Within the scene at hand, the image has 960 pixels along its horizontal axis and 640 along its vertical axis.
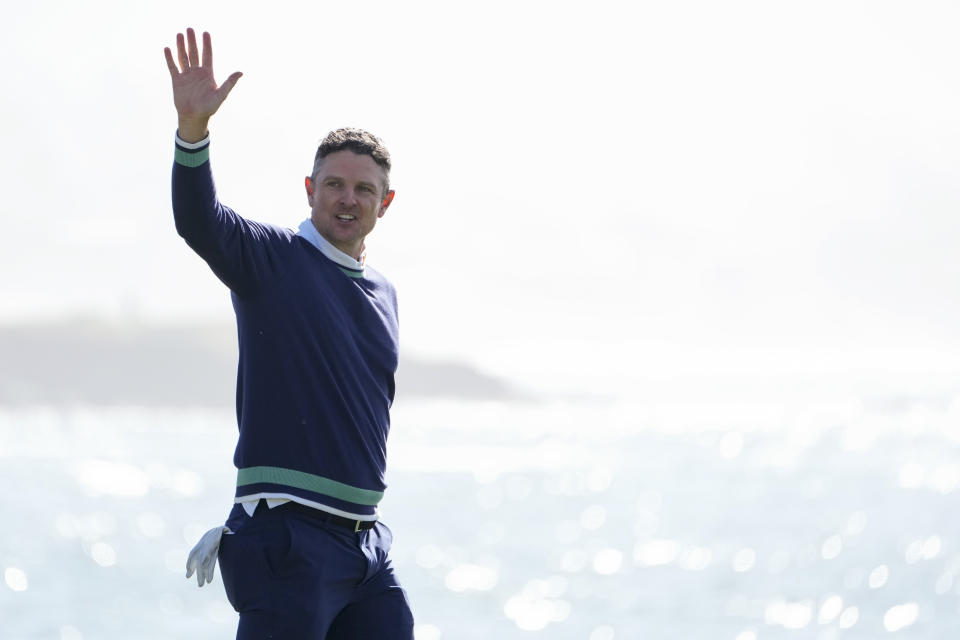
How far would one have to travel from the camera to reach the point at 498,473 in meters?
65.8

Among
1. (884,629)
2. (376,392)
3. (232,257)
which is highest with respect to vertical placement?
(232,257)

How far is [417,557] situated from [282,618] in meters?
27.3

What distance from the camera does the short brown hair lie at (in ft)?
12.0

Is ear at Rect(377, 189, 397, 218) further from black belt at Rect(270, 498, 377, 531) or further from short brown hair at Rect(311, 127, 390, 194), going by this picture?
black belt at Rect(270, 498, 377, 531)

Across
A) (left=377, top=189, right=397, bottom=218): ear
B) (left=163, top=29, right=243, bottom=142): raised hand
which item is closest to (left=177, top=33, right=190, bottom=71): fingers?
(left=163, top=29, right=243, bottom=142): raised hand

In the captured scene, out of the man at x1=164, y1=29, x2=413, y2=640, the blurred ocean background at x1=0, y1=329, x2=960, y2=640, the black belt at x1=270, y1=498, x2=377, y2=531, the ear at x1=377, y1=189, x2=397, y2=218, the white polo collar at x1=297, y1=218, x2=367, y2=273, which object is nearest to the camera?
the man at x1=164, y1=29, x2=413, y2=640

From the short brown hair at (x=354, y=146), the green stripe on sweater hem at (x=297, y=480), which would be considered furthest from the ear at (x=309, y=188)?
the green stripe on sweater hem at (x=297, y=480)

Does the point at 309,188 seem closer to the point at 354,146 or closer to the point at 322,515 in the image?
the point at 354,146

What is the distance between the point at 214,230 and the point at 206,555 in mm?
819

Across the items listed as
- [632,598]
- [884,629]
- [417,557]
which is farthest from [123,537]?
[884,629]

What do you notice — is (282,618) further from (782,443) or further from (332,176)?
(782,443)

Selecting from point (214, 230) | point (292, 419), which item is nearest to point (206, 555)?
point (292, 419)

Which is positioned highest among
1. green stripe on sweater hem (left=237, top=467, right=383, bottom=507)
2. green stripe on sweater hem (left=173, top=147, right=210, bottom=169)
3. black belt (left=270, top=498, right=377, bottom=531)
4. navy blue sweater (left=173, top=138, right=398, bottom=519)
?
green stripe on sweater hem (left=173, top=147, right=210, bottom=169)

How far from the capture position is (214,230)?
10.5ft
